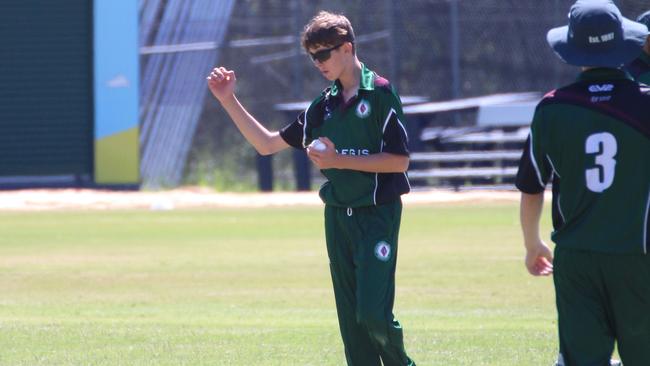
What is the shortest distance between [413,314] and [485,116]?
590 inches

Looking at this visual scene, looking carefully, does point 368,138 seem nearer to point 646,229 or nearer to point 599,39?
point 599,39

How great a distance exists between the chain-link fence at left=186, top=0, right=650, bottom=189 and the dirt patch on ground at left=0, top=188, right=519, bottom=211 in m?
2.27

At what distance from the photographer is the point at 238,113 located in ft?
21.5

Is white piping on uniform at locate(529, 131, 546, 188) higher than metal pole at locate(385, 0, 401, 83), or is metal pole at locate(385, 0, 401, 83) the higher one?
white piping on uniform at locate(529, 131, 546, 188)

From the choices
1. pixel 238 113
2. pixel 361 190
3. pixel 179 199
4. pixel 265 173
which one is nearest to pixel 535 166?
pixel 361 190

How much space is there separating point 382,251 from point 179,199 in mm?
18248

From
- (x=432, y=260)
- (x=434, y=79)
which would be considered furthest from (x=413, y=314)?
(x=434, y=79)

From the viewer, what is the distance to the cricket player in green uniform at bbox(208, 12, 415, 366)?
6008 mm

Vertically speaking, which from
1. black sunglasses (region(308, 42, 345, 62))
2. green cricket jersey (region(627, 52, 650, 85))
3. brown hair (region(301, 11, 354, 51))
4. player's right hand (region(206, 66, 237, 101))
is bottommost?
player's right hand (region(206, 66, 237, 101))

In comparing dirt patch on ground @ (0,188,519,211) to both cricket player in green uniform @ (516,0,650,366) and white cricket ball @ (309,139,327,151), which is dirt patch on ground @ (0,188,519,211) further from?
cricket player in green uniform @ (516,0,650,366)

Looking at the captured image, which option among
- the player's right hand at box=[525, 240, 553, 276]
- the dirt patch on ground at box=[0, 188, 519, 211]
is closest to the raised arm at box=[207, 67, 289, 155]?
the player's right hand at box=[525, 240, 553, 276]

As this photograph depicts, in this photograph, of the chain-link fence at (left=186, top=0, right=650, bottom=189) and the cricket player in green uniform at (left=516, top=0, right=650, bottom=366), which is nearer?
the cricket player in green uniform at (left=516, top=0, right=650, bottom=366)

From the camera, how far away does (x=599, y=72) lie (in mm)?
4902

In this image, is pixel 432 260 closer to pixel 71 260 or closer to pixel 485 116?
pixel 71 260
